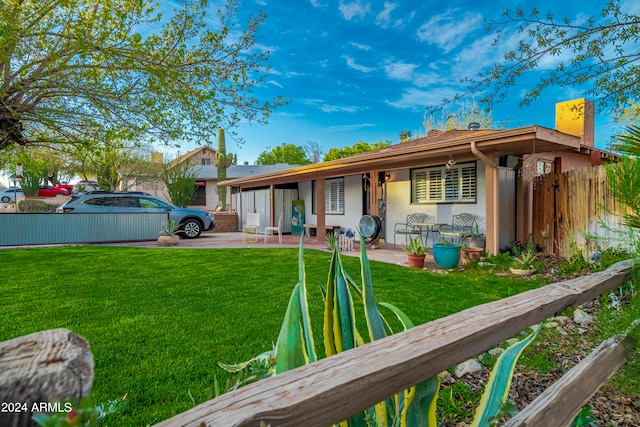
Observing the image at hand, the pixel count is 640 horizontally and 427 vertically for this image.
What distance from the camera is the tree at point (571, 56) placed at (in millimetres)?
3900

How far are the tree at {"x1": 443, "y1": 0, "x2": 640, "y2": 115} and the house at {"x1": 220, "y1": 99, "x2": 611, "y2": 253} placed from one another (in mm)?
1163

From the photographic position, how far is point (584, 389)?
162cm

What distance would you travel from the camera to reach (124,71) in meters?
5.99

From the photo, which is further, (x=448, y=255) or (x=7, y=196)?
(x=7, y=196)

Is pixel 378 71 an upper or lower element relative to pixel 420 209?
upper

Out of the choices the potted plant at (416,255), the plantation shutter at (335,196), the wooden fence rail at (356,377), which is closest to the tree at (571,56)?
the potted plant at (416,255)

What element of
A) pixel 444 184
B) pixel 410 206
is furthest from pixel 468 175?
pixel 410 206

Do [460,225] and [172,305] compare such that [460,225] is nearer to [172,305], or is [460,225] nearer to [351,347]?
[172,305]

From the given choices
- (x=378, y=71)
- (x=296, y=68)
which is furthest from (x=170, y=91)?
(x=378, y=71)

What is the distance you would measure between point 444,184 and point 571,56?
4894mm

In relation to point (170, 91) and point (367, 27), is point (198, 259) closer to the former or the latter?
point (170, 91)

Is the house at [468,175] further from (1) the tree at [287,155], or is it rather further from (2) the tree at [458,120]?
(1) the tree at [287,155]

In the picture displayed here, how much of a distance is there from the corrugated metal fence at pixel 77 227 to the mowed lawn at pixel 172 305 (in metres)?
3.32

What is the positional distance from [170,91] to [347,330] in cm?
667
